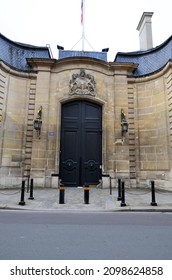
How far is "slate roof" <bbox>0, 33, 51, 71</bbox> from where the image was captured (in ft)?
37.0

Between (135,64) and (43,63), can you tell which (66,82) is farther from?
(135,64)

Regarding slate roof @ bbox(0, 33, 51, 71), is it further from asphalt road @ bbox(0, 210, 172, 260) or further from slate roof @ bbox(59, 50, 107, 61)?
asphalt road @ bbox(0, 210, 172, 260)

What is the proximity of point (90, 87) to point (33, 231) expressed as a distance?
9.11 m

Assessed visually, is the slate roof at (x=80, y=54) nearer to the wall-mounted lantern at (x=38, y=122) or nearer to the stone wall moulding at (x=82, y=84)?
the stone wall moulding at (x=82, y=84)

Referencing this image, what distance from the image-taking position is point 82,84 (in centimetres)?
1135

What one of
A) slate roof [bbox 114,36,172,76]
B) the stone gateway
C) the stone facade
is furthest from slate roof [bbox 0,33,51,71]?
slate roof [bbox 114,36,172,76]

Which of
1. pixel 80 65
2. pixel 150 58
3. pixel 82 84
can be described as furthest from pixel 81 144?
pixel 150 58

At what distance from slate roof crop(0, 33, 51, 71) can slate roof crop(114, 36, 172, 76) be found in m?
5.07

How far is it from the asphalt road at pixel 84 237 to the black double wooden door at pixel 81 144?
5646 millimetres

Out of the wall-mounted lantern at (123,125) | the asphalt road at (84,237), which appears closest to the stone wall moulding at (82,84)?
the wall-mounted lantern at (123,125)

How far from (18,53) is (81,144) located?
6.91m

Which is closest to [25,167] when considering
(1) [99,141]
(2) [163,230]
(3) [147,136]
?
(1) [99,141]

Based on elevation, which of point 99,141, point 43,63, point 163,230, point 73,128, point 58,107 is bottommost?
point 163,230

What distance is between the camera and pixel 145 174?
1072 cm
